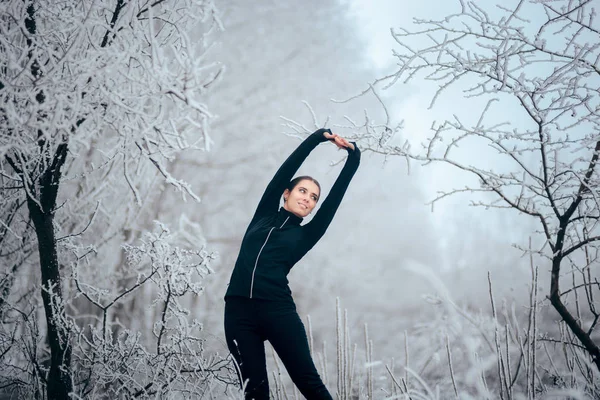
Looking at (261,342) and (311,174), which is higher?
(311,174)

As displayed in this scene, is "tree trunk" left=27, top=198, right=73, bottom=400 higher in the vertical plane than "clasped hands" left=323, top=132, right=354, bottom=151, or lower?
lower

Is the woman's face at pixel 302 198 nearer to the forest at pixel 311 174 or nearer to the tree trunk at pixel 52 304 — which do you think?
the forest at pixel 311 174

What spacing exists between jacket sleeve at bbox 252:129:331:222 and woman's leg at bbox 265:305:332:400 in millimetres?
423

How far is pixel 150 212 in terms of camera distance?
422 centimetres

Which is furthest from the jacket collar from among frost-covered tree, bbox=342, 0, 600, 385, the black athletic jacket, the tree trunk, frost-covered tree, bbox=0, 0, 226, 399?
the tree trunk

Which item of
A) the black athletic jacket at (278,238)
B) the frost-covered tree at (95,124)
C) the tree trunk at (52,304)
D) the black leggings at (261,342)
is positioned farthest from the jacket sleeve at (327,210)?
the tree trunk at (52,304)

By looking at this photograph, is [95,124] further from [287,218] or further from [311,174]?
[311,174]

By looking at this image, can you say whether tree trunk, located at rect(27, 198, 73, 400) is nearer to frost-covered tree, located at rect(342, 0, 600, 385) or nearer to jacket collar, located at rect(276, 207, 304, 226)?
jacket collar, located at rect(276, 207, 304, 226)

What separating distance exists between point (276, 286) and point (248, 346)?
22 cm

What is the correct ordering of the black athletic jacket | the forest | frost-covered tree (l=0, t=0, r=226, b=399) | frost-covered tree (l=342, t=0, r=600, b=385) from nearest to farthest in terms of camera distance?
frost-covered tree (l=0, t=0, r=226, b=399), the forest, frost-covered tree (l=342, t=0, r=600, b=385), the black athletic jacket

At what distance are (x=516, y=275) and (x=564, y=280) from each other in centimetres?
49

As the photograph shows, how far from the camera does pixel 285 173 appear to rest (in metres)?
1.66

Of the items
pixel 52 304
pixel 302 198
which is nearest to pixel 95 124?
pixel 52 304

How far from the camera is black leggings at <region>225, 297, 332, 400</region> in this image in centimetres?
136
